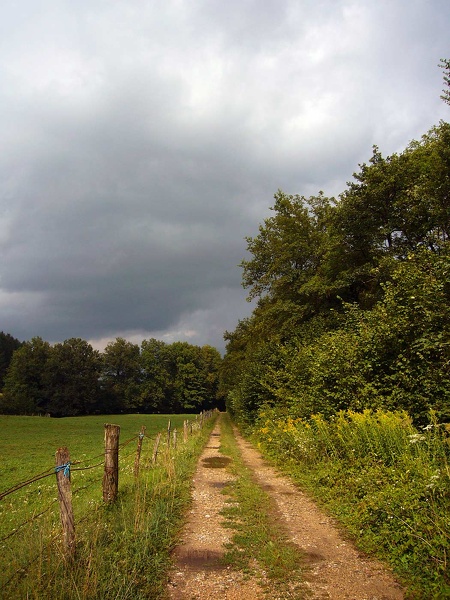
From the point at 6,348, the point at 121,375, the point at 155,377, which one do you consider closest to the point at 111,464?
the point at 155,377

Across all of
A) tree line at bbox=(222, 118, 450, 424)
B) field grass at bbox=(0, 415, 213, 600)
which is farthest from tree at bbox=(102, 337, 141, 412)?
field grass at bbox=(0, 415, 213, 600)

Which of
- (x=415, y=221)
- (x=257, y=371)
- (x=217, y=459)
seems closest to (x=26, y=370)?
(x=257, y=371)

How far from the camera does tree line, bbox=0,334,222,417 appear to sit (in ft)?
286

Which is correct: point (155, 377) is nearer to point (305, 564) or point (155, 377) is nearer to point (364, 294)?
point (364, 294)

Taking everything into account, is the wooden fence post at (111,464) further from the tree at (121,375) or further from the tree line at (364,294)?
the tree at (121,375)

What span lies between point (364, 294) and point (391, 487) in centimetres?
1521

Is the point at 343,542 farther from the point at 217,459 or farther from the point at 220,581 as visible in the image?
the point at 217,459

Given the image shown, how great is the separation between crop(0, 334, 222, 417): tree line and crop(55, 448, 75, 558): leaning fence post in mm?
77128

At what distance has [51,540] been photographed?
4387 millimetres

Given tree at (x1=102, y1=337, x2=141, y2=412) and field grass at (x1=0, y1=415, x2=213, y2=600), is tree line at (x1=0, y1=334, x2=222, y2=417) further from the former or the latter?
field grass at (x1=0, y1=415, x2=213, y2=600)

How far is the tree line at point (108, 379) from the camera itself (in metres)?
87.1

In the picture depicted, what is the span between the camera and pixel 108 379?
101 m

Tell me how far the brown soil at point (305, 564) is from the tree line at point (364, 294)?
428cm

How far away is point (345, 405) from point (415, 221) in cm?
1084
